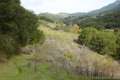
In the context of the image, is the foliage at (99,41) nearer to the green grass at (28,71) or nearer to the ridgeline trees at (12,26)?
the green grass at (28,71)

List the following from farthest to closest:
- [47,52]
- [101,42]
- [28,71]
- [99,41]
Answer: [99,41]
[101,42]
[47,52]
[28,71]

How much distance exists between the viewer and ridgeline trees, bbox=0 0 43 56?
58906 mm

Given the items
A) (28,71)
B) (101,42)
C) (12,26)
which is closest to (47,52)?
(28,71)

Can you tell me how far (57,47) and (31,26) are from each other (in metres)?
30.6

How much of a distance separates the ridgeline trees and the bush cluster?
49.6 m

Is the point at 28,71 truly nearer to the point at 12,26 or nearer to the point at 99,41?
the point at 12,26

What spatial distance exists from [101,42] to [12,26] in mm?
59493

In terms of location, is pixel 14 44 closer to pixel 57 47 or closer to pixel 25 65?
pixel 25 65

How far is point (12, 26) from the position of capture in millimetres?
59469

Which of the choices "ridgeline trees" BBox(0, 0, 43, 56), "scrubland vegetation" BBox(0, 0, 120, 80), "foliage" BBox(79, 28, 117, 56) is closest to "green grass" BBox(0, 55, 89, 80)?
"scrubland vegetation" BBox(0, 0, 120, 80)

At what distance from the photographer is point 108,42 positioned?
376 feet

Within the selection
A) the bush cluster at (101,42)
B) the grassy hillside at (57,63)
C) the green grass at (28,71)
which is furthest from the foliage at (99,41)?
the green grass at (28,71)

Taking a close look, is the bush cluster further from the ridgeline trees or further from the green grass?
the ridgeline trees

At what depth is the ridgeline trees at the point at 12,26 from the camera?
2319 inches
